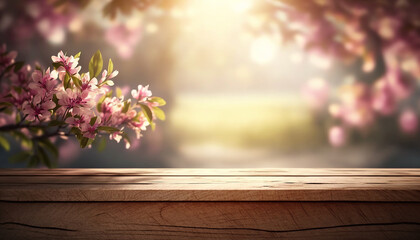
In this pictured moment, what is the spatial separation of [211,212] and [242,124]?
138 centimetres

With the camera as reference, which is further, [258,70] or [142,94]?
[258,70]

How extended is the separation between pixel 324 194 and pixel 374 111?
5.04 ft

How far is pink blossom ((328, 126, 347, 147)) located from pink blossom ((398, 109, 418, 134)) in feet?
1.04

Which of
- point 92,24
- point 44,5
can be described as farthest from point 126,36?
point 44,5

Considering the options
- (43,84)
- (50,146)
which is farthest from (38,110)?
(50,146)

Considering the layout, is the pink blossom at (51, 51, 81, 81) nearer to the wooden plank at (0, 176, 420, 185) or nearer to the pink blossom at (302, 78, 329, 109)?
the wooden plank at (0, 176, 420, 185)

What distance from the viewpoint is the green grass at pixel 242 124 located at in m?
2.21

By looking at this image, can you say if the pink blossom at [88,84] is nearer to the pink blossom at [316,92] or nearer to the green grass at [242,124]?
the green grass at [242,124]

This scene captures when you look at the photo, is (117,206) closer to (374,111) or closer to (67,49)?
(67,49)

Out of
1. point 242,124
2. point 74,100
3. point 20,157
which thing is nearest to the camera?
point 74,100

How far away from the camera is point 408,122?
7.39 ft

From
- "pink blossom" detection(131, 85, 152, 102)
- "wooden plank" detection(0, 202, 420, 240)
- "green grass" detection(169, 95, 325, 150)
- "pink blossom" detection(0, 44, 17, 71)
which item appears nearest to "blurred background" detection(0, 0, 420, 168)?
"green grass" detection(169, 95, 325, 150)

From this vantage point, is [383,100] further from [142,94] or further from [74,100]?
[74,100]

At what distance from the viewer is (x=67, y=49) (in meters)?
2.21
